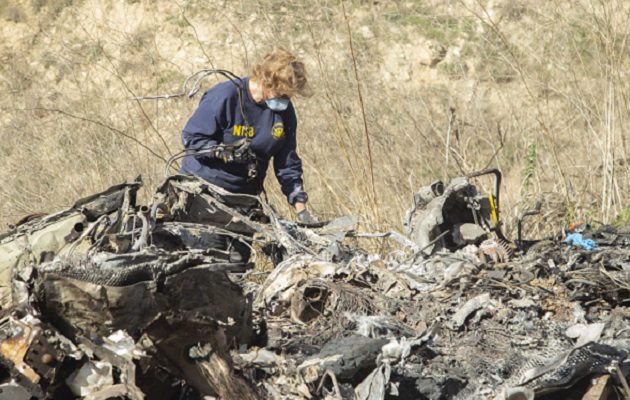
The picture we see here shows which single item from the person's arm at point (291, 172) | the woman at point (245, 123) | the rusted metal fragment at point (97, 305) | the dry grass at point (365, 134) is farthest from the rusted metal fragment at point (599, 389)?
the dry grass at point (365, 134)

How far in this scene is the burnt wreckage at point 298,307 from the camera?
2.18 meters

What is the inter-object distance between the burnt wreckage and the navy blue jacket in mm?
534

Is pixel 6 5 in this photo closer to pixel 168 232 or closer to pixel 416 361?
pixel 168 232

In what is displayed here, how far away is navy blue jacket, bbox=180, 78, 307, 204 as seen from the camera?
407 centimetres

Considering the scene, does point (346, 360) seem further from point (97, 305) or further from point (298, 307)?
point (97, 305)

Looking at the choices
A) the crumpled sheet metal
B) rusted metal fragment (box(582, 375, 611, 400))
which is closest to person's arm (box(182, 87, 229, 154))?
the crumpled sheet metal

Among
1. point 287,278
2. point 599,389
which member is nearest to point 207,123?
point 287,278

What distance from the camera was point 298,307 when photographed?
2996 mm

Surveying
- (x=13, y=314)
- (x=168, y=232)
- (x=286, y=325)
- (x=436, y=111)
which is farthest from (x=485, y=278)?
(x=436, y=111)

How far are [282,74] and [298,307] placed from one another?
5.28ft

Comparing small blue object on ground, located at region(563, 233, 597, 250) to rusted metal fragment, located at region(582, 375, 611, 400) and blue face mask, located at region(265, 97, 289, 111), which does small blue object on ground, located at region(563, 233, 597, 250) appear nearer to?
rusted metal fragment, located at region(582, 375, 611, 400)

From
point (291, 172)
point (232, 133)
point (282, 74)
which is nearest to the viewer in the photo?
point (282, 74)

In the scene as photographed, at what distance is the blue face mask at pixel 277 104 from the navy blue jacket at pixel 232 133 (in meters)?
0.06

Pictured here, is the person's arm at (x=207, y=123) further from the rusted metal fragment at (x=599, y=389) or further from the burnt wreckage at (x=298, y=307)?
the rusted metal fragment at (x=599, y=389)
